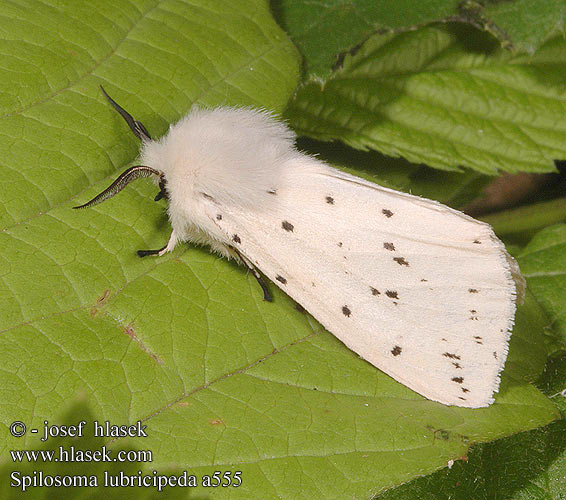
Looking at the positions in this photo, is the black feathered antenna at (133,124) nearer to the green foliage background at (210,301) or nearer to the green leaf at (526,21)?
the green foliage background at (210,301)

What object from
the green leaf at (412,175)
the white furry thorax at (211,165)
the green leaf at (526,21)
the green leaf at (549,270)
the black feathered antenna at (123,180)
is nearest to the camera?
the black feathered antenna at (123,180)

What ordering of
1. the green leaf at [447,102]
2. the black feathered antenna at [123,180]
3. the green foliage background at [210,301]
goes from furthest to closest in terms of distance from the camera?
the green leaf at [447,102] → the black feathered antenna at [123,180] → the green foliage background at [210,301]

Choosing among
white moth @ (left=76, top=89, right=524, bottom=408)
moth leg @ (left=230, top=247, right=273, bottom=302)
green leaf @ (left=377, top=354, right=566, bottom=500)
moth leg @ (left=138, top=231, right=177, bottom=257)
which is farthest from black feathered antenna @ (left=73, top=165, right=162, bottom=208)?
green leaf @ (left=377, top=354, right=566, bottom=500)

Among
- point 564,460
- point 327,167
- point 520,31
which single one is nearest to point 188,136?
point 327,167

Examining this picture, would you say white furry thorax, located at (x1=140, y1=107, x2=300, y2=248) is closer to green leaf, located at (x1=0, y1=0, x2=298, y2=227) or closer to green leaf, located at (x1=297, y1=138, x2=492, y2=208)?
green leaf, located at (x1=0, y1=0, x2=298, y2=227)

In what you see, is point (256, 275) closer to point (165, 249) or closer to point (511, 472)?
point (165, 249)

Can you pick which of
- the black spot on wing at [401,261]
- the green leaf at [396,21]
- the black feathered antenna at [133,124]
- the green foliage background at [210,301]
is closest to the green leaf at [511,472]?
the green foliage background at [210,301]

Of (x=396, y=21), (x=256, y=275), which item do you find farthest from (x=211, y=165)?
(x=396, y=21)
